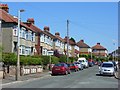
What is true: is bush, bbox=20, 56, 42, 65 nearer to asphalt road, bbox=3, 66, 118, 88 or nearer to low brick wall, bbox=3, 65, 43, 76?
low brick wall, bbox=3, 65, 43, 76

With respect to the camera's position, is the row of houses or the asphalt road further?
the row of houses

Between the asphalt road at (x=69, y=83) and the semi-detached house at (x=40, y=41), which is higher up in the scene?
the semi-detached house at (x=40, y=41)

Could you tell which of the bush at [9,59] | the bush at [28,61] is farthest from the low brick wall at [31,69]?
the bush at [9,59]

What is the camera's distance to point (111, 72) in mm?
36844

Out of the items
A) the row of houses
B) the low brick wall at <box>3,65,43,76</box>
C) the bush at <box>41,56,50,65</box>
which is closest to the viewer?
the low brick wall at <box>3,65,43,76</box>

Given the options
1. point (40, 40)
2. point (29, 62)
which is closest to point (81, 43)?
point (40, 40)

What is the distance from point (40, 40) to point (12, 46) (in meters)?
20.4

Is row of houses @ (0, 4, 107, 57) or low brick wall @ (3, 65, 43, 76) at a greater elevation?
row of houses @ (0, 4, 107, 57)

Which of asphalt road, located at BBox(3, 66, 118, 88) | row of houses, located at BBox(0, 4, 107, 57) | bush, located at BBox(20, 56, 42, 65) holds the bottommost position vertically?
asphalt road, located at BBox(3, 66, 118, 88)

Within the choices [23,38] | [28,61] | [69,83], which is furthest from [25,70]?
[23,38]

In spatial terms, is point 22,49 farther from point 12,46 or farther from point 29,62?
point 29,62

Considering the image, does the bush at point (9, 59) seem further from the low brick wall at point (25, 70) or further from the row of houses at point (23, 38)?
the row of houses at point (23, 38)

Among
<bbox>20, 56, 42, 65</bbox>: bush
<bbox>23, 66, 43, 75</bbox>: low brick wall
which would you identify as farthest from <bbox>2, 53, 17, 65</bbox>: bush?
<bbox>23, 66, 43, 75</bbox>: low brick wall

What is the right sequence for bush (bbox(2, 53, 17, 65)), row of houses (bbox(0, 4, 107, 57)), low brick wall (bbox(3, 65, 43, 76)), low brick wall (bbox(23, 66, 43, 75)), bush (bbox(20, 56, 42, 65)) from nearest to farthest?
bush (bbox(2, 53, 17, 65)), low brick wall (bbox(3, 65, 43, 76)), bush (bbox(20, 56, 42, 65)), low brick wall (bbox(23, 66, 43, 75)), row of houses (bbox(0, 4, 107, 57))
